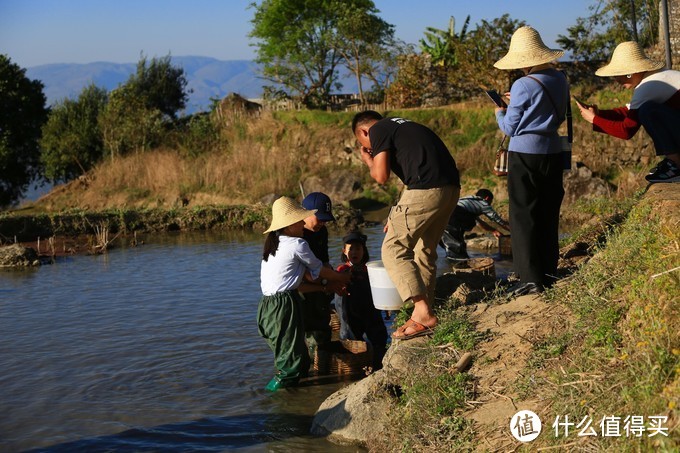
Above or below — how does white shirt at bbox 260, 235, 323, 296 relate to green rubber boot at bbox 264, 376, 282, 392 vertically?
above

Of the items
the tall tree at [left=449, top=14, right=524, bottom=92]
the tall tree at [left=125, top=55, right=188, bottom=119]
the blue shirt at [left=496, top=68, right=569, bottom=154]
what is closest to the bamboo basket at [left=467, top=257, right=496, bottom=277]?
the blue shirt at [left=496, top=68, right=569, bottom=154]

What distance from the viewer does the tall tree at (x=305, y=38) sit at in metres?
37.5

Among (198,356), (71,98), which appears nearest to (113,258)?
(198,356)

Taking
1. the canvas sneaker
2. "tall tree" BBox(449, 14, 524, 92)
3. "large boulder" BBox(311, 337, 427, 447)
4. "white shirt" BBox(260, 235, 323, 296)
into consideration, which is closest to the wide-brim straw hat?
"white shirt" BBox(260, 235, 323, 296)

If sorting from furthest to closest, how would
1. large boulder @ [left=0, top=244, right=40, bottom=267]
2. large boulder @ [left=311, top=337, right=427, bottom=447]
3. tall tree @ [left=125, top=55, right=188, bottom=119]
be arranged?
tall tree @ [left=125, top=55, right=188, bottom=119]
large boulder @ [left=0, top=244, right=40, bottom=267]
large boulder @ [left=311, top=337, right=427, bottom=447]

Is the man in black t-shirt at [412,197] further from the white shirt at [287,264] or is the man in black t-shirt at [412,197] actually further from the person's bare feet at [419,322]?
the white shirt at [287,264]

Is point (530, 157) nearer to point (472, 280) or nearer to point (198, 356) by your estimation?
point (472, 280)

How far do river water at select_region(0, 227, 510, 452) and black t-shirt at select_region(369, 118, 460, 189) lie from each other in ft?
7.06

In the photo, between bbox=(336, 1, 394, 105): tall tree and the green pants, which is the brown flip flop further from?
bbox=(336, 1, 394, 105): tall tree

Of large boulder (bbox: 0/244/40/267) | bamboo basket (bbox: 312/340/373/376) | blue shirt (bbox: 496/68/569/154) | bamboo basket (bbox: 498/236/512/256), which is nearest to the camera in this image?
blue shirt (bbox: 496/68/569/154)

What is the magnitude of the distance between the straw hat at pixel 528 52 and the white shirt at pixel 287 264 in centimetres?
227

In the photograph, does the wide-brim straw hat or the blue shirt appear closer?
the blue shirt

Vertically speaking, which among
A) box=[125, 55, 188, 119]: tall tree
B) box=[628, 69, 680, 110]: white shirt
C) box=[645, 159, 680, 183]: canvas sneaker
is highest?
box=[125, 55, 188, 119]: tall tree

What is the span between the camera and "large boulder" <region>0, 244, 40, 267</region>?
1661cm
